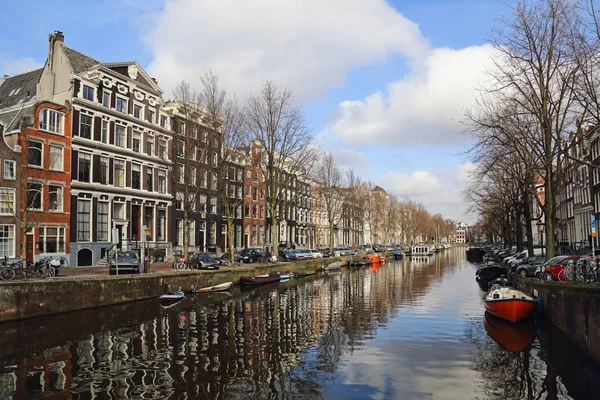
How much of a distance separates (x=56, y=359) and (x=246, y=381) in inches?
289

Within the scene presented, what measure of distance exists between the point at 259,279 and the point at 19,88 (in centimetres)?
2970

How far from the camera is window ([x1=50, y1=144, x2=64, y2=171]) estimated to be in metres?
38.9

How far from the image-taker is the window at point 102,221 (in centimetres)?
4355

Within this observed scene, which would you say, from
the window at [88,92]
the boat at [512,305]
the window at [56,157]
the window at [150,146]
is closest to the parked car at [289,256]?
the window at [150,146]

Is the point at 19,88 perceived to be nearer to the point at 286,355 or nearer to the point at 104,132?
the point at 104,132

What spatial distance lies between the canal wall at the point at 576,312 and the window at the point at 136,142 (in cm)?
3990

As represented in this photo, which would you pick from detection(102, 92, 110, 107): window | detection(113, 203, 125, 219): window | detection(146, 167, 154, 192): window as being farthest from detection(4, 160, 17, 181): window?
detection(146, 167, 154, 192): window

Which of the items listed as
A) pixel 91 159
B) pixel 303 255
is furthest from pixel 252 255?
pixel 91 159

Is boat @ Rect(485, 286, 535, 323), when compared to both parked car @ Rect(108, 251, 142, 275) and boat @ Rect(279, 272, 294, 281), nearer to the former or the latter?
parked car @ Rect(108, 251, 142, 275)

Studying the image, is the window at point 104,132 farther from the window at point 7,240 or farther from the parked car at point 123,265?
the parked car at point 123,265

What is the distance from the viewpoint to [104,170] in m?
44.8

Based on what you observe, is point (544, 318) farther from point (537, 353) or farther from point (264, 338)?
point (264, 338)

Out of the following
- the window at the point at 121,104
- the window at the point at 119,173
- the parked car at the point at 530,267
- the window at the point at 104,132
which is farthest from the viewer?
the window at the point at 121,104

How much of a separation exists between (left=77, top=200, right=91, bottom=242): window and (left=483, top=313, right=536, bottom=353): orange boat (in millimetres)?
33785
